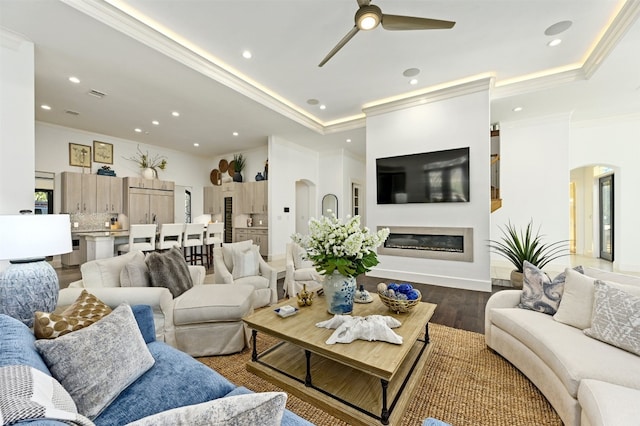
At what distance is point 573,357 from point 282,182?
578 centimetres

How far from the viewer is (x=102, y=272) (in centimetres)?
215

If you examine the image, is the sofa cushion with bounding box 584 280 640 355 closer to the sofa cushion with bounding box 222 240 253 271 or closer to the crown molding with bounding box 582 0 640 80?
the crown molding with bounding box 582 0 640 80

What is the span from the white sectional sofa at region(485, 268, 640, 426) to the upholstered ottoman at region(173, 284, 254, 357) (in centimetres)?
209

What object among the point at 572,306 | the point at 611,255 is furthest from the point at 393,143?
the point at 611,255

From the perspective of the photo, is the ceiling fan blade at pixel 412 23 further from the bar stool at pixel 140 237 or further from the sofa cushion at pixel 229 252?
the bar stool at pixel 140 237

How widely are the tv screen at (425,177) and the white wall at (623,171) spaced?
7.99 ft

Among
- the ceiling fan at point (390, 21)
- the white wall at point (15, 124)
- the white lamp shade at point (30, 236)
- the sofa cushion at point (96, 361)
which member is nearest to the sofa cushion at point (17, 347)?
the sofa cushion at point (96, 361)

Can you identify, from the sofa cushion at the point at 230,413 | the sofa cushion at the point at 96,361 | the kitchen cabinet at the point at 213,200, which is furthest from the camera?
the kitchen cabinet at the point at 213,200

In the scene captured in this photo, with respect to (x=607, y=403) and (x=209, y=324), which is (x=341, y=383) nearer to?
(x=209, y=324)

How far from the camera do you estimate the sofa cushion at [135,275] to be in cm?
217

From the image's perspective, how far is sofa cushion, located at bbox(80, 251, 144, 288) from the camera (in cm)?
208

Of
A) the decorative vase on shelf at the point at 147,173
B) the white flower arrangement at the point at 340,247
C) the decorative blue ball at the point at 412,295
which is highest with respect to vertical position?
the decorative vase on shelf at the point at 147,173

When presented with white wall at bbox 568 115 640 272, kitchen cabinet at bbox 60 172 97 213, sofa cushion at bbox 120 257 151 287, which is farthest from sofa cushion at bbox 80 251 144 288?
white wall at bbox 568 115 640 272

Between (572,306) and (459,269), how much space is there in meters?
2.37
